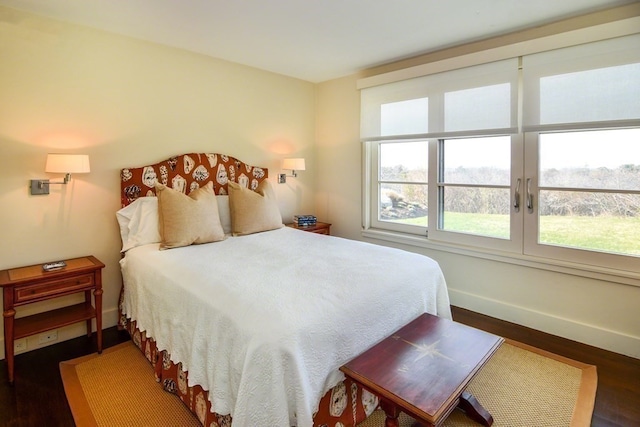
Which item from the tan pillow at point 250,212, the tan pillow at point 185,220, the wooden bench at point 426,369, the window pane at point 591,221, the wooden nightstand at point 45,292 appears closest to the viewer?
the wooden bench at point 426,369

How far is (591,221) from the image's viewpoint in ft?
8.45

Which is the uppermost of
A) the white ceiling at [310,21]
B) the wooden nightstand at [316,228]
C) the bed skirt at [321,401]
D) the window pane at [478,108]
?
the white ceiling at [310,21]

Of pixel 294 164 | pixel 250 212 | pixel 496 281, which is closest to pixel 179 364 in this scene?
pixel 250 212

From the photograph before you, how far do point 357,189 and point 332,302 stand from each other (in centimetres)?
255

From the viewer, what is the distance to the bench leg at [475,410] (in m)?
1.79

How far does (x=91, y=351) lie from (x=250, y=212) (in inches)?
63.5

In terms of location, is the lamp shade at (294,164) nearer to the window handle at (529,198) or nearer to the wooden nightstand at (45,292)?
the wooden nightstand at (45,292)

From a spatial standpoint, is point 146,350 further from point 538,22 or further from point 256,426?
point 538,22

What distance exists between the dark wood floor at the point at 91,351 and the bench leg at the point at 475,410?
22.3 inches

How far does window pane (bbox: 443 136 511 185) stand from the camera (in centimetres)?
294

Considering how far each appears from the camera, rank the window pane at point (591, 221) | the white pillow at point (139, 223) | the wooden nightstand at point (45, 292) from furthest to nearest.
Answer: the white pillow at point (139, 223) → the window pane at point (591, 221) → the wooden nightstand at point (45, 292)

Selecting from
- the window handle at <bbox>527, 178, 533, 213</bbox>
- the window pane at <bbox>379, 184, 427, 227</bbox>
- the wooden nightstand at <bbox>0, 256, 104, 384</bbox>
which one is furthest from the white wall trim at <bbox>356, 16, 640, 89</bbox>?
the wooden nightstand at <bbox>0, 256, 104, 384</bbox>

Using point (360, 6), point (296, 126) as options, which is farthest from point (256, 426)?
point (296, 126)

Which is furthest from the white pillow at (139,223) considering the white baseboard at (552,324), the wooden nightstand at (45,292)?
the white baseboard at (552,324)
